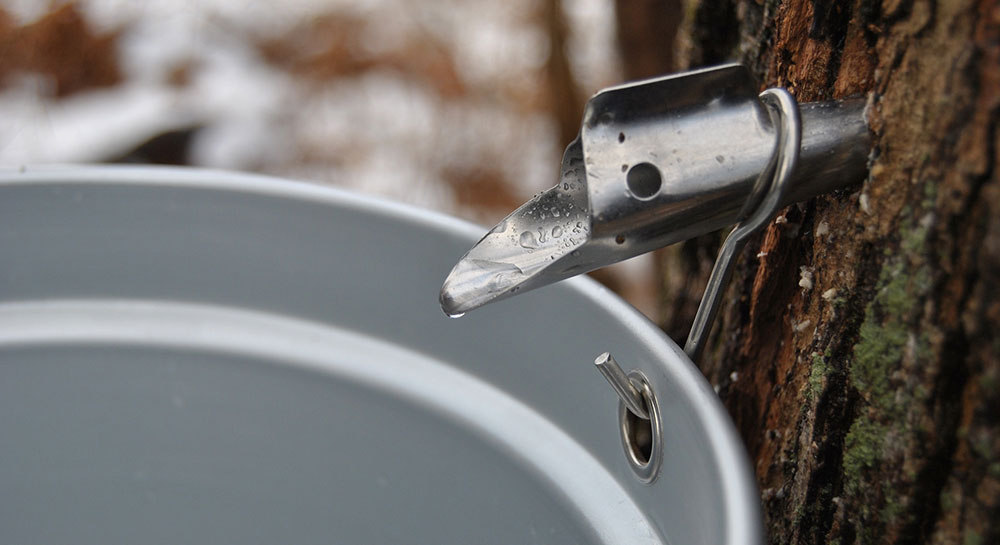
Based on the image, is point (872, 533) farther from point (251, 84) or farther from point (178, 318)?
point (251, 84)

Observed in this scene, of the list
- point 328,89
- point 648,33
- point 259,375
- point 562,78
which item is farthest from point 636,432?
point 328,89

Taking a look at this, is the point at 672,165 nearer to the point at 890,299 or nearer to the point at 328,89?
the point at 890,299

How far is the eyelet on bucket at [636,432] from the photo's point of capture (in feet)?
1.22

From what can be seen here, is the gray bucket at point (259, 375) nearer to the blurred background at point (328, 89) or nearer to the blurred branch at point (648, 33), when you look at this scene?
the blurred branch at point (648, 33)

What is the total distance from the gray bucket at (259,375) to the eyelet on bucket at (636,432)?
28mm

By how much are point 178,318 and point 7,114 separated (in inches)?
55.1

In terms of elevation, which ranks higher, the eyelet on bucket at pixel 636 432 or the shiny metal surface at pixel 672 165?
the shiny metal surface at pixel 672 165

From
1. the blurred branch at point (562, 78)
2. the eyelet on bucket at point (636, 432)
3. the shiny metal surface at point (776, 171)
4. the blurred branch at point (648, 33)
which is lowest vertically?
the eyelet on bucket at point (636, 432)

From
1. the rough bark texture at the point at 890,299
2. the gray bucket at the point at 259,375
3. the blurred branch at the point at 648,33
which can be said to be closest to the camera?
the rough bark texture at the point at 890,299

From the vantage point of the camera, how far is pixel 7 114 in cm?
167

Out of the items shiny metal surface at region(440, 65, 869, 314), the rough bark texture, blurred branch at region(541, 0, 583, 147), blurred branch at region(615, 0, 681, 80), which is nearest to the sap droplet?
shiny metal surface at region(440, 65, 869, 314)

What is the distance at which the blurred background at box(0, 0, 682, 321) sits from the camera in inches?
65.0

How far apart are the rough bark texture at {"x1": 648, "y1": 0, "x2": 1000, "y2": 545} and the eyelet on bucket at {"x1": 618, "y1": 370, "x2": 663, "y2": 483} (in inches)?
3.2

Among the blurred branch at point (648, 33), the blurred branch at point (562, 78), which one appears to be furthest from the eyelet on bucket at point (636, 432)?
the blurred branch at point (562, 78)
